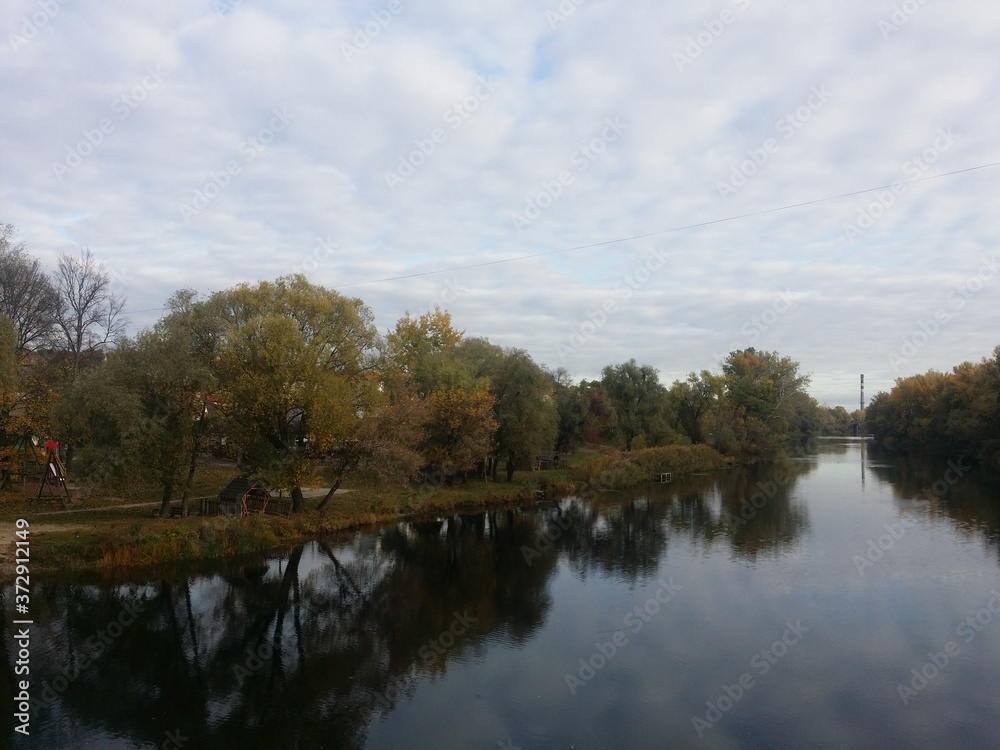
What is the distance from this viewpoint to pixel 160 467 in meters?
23.3

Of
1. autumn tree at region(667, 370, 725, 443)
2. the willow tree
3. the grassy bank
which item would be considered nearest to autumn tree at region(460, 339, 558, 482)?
the grassy bank

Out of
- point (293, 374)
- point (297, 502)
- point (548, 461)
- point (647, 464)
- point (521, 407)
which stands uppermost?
point (293, 374)

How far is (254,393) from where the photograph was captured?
25.1 metres

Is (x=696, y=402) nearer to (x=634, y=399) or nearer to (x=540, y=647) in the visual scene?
(x=634, y=399)

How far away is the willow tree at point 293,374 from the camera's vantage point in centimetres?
2544

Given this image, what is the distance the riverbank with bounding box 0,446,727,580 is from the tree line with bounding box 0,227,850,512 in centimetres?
148

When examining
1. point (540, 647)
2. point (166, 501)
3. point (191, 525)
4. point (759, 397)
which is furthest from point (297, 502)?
point (759, 397)

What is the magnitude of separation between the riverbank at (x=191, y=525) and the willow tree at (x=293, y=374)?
2206 millimetres

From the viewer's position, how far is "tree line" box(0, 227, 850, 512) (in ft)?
74.5

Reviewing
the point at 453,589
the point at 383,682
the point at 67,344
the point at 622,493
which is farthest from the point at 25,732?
the point at 622,493

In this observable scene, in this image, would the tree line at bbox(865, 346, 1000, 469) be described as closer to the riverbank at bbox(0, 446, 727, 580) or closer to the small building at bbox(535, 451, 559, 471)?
the small building at bbox(535, 451, 559, 471)

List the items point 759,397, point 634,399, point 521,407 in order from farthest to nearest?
point 759,397, point 634,399, point 521,407

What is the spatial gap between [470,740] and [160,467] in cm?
1654

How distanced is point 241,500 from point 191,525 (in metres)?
2.69
